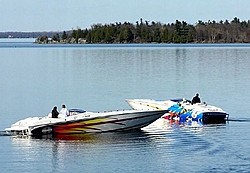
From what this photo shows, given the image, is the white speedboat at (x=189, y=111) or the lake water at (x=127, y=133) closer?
the lake water at (x=127, y=133)

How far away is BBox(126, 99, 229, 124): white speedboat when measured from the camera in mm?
43500

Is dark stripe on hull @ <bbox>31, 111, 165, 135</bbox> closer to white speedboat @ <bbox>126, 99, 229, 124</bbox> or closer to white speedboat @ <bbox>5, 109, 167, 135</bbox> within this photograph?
white speedboat @ <bbox>5, 109, 167, 135</bbox>

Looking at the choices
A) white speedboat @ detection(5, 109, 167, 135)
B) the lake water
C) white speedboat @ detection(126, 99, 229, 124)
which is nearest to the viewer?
the lake water

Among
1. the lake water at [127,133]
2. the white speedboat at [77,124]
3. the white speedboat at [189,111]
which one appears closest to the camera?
the lake water at [127,133]

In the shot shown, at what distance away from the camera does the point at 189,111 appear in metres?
44.8

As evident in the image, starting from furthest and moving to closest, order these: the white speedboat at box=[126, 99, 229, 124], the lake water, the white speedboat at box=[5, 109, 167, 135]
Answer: the white speedboat at box=[126, 99, 229, 124] < the white speedboat at box=[5, 109, 167, 135] < the lake water

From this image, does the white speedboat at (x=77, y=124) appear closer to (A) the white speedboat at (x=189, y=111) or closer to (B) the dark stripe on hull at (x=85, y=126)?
(B) the dark stripe on hull at (x=85, y=126)

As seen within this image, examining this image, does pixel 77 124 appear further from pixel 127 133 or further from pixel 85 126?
pixel 127 133

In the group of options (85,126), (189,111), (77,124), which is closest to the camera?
(77,124)

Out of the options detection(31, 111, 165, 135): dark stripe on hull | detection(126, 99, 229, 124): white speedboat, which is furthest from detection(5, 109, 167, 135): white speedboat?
detection(126, 99, 229, 124): white speedboat

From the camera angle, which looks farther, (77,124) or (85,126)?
(85,126)

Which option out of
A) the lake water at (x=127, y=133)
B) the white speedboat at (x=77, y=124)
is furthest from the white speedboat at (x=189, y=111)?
the white speedboat at (x=77, y=124)

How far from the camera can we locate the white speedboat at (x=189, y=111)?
1713 inches

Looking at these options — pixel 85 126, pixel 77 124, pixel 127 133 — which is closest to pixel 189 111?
pixel 127 133
